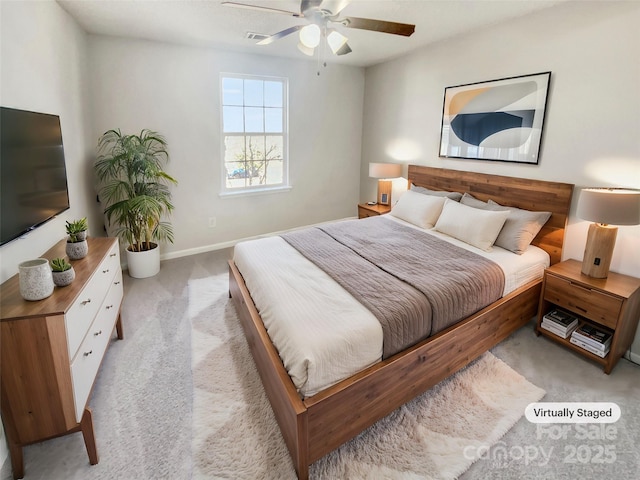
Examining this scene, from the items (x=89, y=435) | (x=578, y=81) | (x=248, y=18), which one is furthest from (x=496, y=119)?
(x=89, y=435)

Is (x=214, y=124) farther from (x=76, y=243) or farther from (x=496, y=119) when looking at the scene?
(x=496, y=119)

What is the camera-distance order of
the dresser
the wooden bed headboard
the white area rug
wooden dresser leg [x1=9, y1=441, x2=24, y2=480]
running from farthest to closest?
the wooden bed headboard < the white area rug < wooden dresser leg [x1=9, y1=441, x2=24, y2=480] < the dresser

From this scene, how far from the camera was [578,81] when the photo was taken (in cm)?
257

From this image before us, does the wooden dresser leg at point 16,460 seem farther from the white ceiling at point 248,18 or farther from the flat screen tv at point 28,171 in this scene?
the white ceiling at point 248,18

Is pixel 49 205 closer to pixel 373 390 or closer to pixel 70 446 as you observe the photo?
pixel 70 446

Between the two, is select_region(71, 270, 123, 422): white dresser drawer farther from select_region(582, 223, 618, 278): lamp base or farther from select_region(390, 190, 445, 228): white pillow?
select_region(582, 223, 618, 278): lamp base

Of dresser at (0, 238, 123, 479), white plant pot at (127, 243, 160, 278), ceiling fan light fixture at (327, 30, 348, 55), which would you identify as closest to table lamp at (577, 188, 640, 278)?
ceiling fan light fixture at (327, 30, 348, 55)

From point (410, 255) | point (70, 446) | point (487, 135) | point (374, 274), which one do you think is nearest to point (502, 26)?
point (487, 135)

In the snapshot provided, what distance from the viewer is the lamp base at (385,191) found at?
445 cm

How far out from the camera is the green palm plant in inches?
130

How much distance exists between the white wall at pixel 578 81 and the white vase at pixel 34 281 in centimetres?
354

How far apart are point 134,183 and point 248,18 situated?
2003mm

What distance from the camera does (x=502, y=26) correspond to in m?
3.03

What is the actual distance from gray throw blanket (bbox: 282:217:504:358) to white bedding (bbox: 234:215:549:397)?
0.30ft
